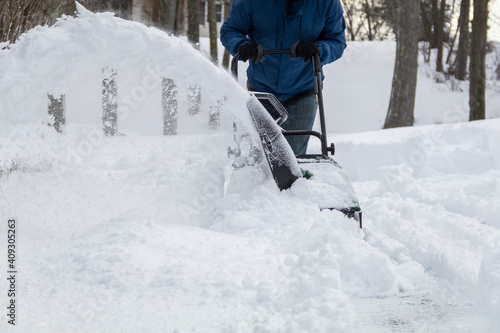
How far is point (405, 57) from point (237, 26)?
7956 millimetres

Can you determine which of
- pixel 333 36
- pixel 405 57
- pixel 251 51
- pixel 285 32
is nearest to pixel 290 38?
pixel 285 32

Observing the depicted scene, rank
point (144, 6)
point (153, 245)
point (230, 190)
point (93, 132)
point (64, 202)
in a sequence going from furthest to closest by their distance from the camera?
point (144, 6), point (93, 132), point (64, 202), point (230, 190), point (153, 245)

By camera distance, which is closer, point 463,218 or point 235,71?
point 463,218

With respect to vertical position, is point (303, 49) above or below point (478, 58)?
below

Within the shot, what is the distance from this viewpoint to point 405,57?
461 inches

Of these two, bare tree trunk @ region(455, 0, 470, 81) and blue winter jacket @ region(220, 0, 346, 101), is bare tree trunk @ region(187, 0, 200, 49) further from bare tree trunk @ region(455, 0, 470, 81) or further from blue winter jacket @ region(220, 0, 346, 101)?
blue winter jacket @ region(220, 0, 346, 101)

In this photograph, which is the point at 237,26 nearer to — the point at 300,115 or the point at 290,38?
the point at 290,38

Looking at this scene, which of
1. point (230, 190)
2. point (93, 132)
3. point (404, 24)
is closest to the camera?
point (230, 190)

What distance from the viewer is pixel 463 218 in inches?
Result: 155

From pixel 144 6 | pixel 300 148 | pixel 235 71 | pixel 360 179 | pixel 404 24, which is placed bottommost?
pixel 360 179

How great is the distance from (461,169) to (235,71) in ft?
10.7

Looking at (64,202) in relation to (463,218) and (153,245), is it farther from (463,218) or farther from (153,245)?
(463,218)

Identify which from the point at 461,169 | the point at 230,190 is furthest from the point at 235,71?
→ the point at 461,169

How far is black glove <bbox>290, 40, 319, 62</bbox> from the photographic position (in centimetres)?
399
